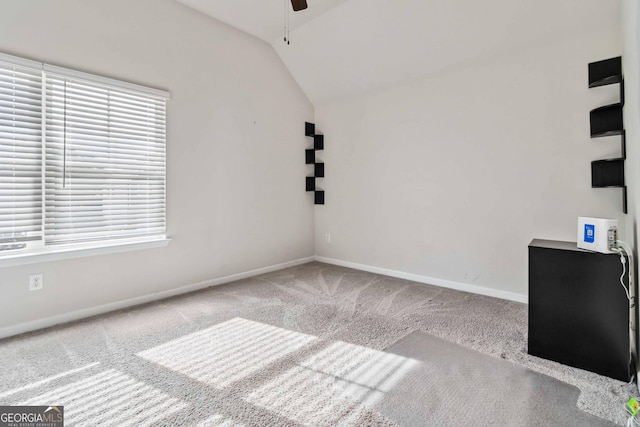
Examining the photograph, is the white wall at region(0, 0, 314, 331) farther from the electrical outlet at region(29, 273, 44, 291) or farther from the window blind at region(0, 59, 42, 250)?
the window blind at region(0, 59, 42, 250)

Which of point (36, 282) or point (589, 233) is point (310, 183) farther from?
point (589, 233)

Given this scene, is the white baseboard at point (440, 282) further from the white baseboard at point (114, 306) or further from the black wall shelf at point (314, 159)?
the white baseboard at point (114, 306)

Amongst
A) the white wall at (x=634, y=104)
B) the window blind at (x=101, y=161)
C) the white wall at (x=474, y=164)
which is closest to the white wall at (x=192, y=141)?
the window blind at (x=101, y=161)

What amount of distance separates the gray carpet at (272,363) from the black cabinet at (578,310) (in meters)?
0.10

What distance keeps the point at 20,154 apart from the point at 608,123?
4.49m

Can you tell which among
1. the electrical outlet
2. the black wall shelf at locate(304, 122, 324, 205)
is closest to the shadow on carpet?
the electrical outlet

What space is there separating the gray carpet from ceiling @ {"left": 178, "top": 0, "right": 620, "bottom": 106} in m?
2.47

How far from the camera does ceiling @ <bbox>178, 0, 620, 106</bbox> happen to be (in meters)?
2.63

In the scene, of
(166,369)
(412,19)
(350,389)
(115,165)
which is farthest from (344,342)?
(412,19)

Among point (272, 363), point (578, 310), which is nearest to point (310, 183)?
point (272, 363)

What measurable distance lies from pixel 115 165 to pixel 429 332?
9.92 ft

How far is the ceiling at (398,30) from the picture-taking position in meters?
2.63

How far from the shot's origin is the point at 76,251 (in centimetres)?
256

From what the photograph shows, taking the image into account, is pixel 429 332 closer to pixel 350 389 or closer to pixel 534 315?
pixel 534 315
